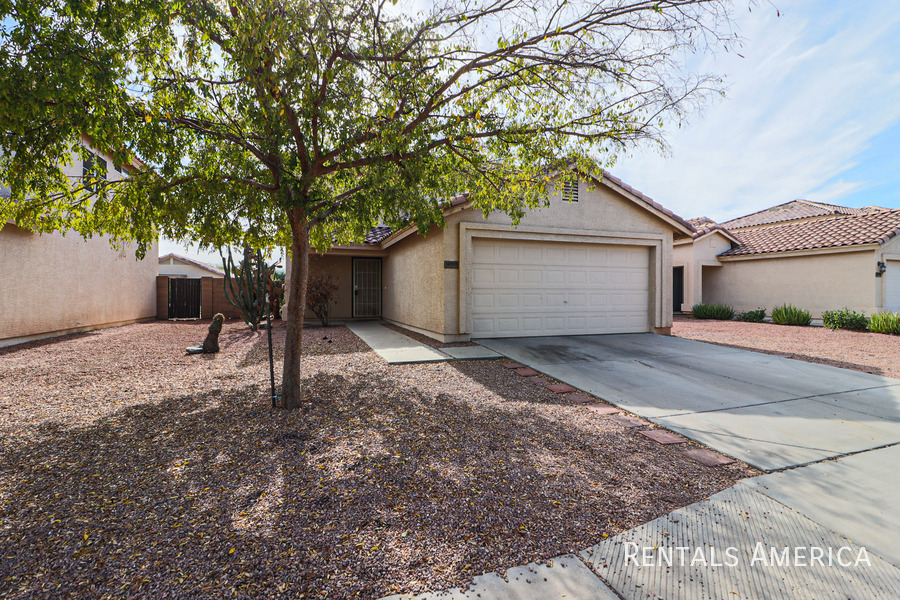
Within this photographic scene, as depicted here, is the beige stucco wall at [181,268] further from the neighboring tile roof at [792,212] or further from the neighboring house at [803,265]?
the neighboring tile roof at [792,212]

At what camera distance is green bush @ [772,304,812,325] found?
13460 mm

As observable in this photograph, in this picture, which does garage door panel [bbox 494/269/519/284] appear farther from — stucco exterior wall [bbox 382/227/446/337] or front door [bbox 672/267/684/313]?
front door [bbox 672/267/684/313]

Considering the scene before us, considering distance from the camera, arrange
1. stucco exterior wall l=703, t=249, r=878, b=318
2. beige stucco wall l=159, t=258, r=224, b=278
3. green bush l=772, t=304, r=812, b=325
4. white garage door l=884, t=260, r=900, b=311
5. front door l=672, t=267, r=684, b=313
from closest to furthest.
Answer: white garage door l=884, t=260, r=900, b=311 → stucco exterior wall l=703, t=249, r=878, b=318 → green bush l=772, t=304, r=812, b=325 → front door l=672, t=267, r=684, b=313 → beige stucco wall l=159, t=258, r=224, b=278

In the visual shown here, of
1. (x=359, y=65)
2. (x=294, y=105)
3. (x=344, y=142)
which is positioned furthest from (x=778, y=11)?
(x=294, y=105)

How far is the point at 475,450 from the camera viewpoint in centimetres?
349

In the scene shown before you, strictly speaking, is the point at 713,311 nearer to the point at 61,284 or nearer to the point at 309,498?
the point at 309,498

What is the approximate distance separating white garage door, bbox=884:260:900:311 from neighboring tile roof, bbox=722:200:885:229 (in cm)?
1125

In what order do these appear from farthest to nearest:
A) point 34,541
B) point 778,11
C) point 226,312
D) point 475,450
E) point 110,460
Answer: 1. point 226,312
2. point 778,11
3. point 475,450
4. point 110,460
5. point 34,541

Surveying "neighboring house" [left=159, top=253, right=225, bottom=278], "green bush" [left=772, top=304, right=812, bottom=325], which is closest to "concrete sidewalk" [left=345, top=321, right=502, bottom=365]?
"green bush" [left=772, top=304, right=812, bottom=325]

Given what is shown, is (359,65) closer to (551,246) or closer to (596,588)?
(596,588)

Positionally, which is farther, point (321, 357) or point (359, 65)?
point (321, 357)

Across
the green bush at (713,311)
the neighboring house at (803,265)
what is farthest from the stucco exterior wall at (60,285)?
the neighboring house at (803,265)

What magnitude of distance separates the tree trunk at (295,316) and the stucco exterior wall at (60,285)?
14.4 ft

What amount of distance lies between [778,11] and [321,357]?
770 cm
